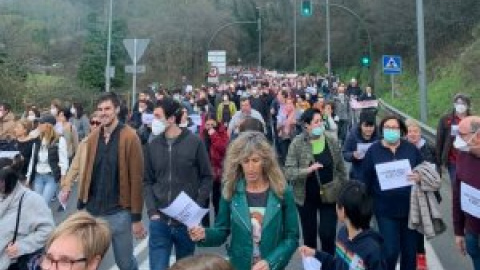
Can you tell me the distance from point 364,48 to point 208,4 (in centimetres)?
2368

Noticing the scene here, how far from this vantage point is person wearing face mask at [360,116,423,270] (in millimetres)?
6465

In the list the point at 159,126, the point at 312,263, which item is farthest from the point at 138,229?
the point at 312,263

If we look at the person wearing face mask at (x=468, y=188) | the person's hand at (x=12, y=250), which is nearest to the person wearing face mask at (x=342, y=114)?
the person wearing face mask at (x=468, y=188)

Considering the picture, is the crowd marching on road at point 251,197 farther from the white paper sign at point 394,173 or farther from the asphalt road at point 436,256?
the asphalt road at point 436,256

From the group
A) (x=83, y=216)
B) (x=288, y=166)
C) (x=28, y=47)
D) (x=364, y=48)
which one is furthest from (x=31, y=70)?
A: (x=83, y=216)

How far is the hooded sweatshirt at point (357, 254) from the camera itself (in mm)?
4215

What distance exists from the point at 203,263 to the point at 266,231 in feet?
7.34

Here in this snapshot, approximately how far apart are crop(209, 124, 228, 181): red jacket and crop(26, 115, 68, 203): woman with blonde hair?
7.99ft

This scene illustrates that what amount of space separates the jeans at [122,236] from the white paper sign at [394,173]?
2.39 m

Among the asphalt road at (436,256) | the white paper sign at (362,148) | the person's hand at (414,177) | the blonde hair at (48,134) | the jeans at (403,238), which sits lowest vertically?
the asphalt road at (436,256)

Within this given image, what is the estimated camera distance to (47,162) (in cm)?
1061

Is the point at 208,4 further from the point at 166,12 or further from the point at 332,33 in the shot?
the point at 332,33

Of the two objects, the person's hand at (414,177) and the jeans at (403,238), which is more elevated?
the person's hand at (414,177)

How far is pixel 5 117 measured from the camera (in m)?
13.0
